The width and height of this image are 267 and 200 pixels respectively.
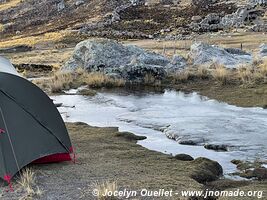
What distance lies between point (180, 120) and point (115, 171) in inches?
315

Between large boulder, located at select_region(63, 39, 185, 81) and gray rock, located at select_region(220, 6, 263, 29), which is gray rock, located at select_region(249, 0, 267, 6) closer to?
gray rock, located at select_region(220, 6, 263, 29)

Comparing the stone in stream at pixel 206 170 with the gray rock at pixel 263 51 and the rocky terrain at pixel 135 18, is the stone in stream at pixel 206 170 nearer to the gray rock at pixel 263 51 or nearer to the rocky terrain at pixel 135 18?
the gray rock at pixel 263 51

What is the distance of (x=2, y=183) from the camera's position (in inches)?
428

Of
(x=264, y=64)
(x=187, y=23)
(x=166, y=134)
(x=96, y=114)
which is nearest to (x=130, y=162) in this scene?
(x=166, y=134)

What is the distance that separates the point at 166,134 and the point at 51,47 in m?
54.1

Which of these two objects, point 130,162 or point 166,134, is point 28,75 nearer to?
point 166,134

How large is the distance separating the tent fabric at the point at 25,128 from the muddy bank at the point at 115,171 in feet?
1.35

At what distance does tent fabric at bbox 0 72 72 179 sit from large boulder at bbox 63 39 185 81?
18547mm

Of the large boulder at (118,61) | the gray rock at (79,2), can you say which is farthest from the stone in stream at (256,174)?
the gray rock at (79,2)

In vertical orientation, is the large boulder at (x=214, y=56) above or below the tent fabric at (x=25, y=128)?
below

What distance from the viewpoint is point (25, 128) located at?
1194 cm

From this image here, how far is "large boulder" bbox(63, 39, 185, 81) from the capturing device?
31.4m

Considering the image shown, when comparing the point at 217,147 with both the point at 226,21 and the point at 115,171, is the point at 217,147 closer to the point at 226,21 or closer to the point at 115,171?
the point at 115,171

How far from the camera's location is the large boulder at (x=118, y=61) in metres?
31.4
